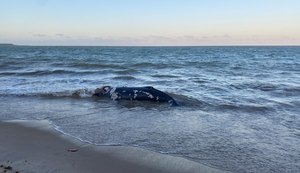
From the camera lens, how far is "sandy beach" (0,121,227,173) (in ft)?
18.5

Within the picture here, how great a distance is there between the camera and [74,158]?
6.14 meters

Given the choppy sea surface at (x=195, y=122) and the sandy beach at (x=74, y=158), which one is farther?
the choppy sea surface at (x=195, y=122)

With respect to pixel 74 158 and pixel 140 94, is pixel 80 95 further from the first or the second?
pixel 74 158

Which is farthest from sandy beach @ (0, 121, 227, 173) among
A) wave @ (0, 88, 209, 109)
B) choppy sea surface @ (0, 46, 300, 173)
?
wave @ (0, 88, 209, 109)

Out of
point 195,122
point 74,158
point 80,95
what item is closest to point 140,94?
point 80,95

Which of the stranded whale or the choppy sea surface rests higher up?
the stranded whale

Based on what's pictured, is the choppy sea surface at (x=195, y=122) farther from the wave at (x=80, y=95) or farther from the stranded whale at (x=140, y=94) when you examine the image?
the stranded whale at (x=140, y=94)

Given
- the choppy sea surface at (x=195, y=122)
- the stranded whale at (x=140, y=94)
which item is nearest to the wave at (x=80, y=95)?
the choppy sea surface at (x=195, y=122)

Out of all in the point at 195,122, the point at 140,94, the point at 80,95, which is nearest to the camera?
the point at 195,122

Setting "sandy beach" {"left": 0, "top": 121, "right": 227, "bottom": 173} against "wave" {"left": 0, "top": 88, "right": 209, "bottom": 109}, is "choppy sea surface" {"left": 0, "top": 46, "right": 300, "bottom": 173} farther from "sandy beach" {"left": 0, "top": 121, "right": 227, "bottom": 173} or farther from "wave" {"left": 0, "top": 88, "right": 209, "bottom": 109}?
"sandy beach" {"left": 0, "top": 121, "right": 227, "bottom": 173}

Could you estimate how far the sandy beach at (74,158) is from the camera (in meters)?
5.64

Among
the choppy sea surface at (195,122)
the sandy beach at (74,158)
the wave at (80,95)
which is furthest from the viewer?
the wave at (80,95)

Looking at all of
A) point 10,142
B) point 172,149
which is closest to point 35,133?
point 10,142

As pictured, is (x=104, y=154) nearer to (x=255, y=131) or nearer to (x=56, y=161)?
(x=56, y=161)
